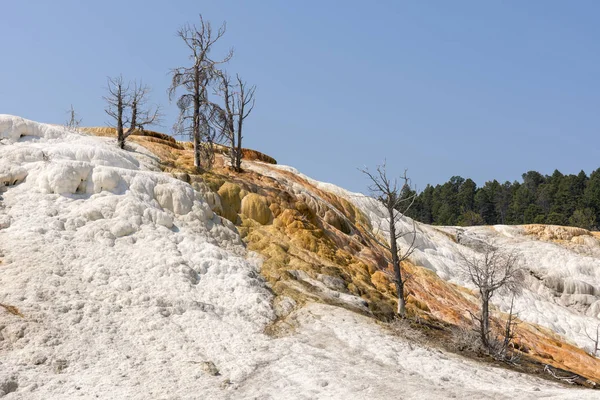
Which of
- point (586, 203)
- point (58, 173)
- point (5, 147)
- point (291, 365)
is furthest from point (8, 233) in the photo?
point (586, 203)

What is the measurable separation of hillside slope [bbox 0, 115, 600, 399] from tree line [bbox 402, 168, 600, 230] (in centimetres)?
7165

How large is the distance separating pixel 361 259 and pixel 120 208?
10861 mm

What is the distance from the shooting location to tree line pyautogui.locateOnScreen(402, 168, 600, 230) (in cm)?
9519

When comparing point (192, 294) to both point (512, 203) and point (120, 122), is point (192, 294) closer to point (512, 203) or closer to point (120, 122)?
point (120, 122)

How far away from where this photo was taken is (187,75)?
93.7ft

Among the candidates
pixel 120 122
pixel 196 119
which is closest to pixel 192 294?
pixel 196 119

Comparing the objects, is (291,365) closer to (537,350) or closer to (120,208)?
(120,208)

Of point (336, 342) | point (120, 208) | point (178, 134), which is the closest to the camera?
point (336, 342)

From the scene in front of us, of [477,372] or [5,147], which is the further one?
[5,147]

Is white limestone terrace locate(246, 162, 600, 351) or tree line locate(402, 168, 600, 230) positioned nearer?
white limestone terrace locate(246, 162, 600, 351)

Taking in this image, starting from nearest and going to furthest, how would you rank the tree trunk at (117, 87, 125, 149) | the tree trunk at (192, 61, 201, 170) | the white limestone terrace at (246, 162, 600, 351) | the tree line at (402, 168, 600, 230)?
the tree trunk at (192, 61, 201, 170), the tree trunk at (117, 87, 125, 149), the white limestone terrace at (246, 162, 600, 351), the tree line at (402, 168, 600, 230)

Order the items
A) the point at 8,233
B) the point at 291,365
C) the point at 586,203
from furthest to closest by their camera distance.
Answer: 1. the point at 586,203
2. the point at 8,233
3. the point at 291,365

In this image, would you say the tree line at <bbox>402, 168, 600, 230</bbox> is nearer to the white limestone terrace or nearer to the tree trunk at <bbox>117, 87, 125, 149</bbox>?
the white limestone terrace

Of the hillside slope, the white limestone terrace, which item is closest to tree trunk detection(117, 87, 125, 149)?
the hillside slope
